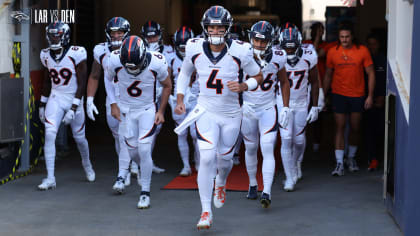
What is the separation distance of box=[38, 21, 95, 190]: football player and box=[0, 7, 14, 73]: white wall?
2.03 ft

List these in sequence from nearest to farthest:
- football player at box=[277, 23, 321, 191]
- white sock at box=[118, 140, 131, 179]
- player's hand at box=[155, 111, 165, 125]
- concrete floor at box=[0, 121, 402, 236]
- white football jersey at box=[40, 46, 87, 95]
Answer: concrete floor at box=[0, 121, 402, 236] → player's hand at box=[155, 111, 165, 125] → white sock at box=[118, 140, 131, 179] → football player at box=[277, 23, 321, 191] → white football jersey at box=[40, 46, 87, 95]

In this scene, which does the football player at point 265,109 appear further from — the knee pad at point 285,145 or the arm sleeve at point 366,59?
the arm sleeve at point 366,59

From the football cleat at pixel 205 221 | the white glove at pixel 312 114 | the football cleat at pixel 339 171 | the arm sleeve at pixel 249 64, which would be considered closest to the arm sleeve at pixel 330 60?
the white glove at pixel 312 114

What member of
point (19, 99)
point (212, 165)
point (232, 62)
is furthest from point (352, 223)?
point (19, 99)

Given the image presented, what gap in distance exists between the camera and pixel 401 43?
728 centimetres

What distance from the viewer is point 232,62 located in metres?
6.86

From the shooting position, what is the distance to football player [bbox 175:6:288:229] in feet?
22.2

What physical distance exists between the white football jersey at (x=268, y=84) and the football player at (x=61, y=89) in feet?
7.73

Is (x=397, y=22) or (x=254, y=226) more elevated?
(x=397, y=22)

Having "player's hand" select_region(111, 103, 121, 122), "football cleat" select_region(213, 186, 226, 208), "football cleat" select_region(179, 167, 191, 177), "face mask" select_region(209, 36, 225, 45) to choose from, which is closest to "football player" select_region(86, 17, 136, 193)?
"player's hand" select_region(111, 103, 121, 122)

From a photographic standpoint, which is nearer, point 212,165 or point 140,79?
point 212,165

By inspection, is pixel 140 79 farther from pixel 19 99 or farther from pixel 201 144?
pixel 19 99

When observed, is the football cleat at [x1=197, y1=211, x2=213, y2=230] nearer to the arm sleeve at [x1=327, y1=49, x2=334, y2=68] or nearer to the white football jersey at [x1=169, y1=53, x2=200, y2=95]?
the white football jersey at [x1=169, y1=53, x2=200, y2=95]

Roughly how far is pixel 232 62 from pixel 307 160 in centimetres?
490
